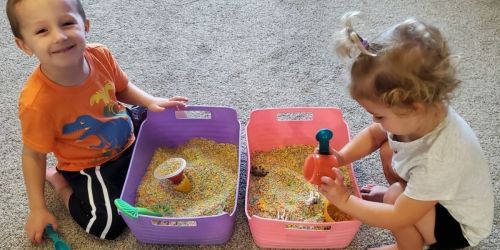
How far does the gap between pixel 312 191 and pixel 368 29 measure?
2.40ft

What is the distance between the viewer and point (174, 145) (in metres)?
1.25

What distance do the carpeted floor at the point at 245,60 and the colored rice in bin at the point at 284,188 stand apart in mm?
54

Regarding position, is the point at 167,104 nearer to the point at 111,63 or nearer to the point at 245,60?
the point at 111,63

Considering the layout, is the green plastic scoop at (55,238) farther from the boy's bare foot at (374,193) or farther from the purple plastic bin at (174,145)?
the boy's bare foot at (374,193)

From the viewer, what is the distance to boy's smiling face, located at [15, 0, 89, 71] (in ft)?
2.91

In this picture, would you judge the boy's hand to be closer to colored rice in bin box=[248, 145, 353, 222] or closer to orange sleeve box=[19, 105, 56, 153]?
orange sleeve box=[19, 105, 56, 153]

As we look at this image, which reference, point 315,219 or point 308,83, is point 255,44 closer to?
point 308,83

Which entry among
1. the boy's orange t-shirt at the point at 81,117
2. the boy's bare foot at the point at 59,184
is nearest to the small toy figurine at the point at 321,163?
the boy's orange t-shirt at the point at 81,117

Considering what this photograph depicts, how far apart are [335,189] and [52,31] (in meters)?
0.62

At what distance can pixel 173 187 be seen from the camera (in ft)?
3.62

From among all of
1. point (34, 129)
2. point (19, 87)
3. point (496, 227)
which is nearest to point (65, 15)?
point (34, 129)

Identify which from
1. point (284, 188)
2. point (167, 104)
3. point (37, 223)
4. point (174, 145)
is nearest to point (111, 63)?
point (167, 104)

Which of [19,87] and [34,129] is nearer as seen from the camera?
[34,129]

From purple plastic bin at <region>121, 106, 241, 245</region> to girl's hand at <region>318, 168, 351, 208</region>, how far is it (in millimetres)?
204
